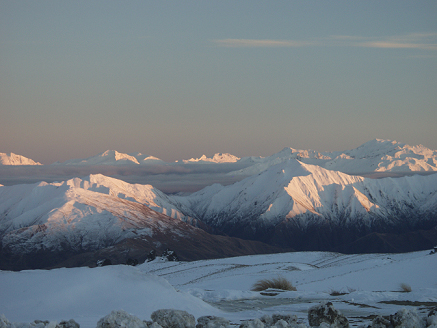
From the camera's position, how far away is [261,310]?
1897 cm

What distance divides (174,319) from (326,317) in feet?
12.9

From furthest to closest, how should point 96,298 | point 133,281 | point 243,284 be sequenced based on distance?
point 243,284
point 133,281
point 96,298

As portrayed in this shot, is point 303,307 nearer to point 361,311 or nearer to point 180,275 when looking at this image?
point 361,311

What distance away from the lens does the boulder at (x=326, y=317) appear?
46.4 feet

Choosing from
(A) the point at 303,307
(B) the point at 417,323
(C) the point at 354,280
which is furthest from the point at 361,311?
(C) the point at 354,280

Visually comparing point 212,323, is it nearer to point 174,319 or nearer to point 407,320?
point 174,319

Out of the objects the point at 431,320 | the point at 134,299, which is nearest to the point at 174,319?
the point at 134,299

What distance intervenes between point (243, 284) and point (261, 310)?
20401 mm

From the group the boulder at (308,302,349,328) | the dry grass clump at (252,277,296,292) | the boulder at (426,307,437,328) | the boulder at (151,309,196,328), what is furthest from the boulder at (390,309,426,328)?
the dry grass clump at (252,277,296,292)

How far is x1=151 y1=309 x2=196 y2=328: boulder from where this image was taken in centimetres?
1368

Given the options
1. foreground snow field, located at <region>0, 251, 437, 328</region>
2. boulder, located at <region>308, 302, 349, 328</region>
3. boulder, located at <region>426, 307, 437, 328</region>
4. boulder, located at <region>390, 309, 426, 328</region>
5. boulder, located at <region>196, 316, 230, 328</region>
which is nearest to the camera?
boulder, located at <region>426, 307, 437, 328</region>

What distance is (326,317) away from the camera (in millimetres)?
14180

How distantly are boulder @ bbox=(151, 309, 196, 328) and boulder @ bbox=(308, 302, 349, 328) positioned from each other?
316 cm

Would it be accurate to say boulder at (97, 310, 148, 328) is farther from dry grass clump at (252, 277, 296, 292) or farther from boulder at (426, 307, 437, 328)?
dry grass clump at (252, 277, 296, 292)
